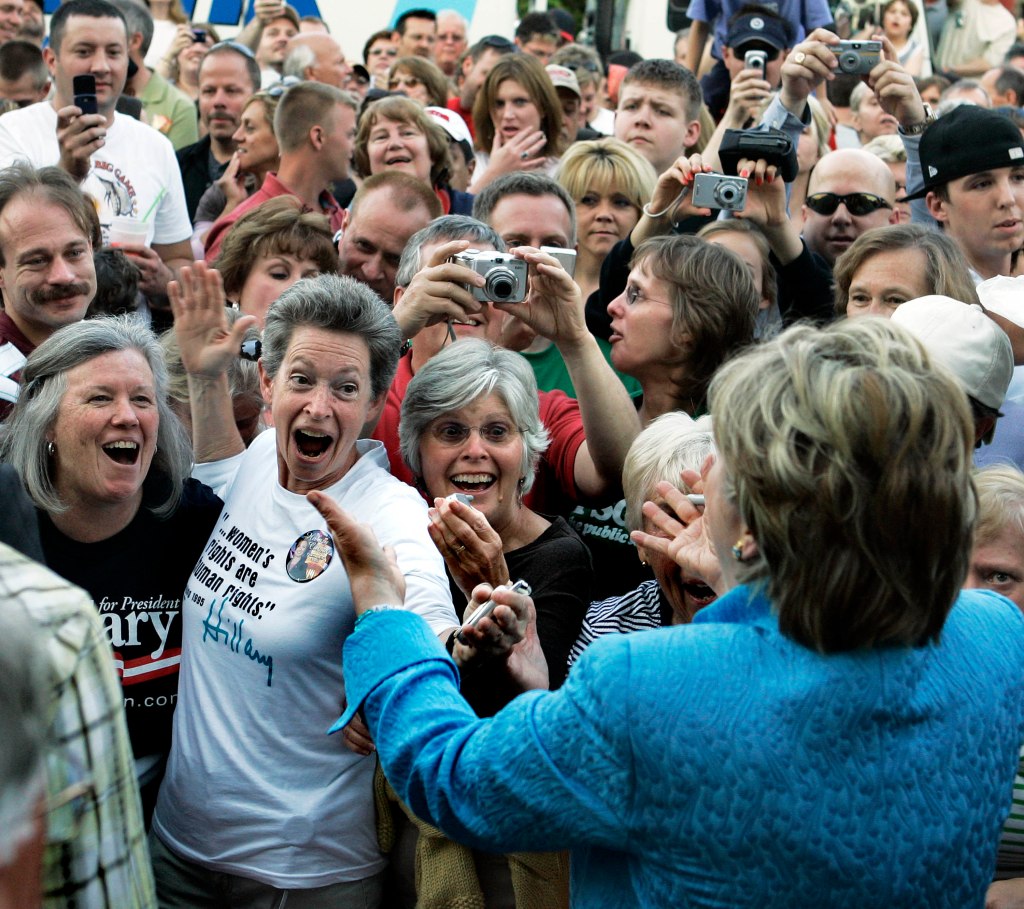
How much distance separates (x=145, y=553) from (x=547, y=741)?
1646mm

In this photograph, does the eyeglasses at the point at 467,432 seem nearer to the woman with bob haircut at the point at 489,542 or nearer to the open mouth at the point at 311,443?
the woman with bob haircut at the point at 489,542

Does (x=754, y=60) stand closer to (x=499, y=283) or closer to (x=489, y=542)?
(x=499, y=283)

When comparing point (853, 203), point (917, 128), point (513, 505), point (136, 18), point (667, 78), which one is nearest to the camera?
point (513, 505)

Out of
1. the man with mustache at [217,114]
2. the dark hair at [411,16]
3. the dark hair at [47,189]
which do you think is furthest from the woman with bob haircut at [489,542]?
the dark hair at [411,16]

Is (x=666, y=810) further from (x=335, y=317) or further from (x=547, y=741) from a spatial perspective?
(x=335, y=317)

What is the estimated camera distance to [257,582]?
2848mm

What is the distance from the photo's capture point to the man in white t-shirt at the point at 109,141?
536 centimetres

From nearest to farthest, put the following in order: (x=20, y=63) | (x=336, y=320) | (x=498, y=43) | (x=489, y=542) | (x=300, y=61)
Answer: (x=489, y=542)
(x=336, y=320)
(x=20, y=63)
(x=300, y=61)
(x=498, y=43)

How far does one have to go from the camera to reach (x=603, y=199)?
5086mm

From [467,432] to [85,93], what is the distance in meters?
2.79

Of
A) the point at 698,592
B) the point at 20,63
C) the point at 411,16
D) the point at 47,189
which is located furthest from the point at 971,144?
the point at 411,16

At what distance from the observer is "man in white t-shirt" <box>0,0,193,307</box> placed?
536 centimetres

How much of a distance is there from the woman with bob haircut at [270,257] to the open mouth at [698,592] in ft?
7.12

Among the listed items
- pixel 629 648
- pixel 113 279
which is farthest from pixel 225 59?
pixel 629 648
